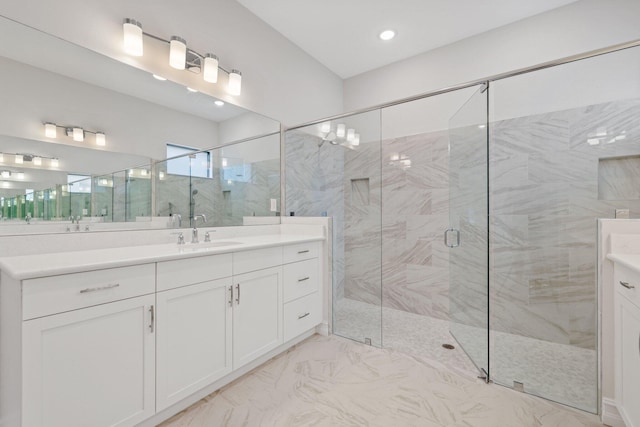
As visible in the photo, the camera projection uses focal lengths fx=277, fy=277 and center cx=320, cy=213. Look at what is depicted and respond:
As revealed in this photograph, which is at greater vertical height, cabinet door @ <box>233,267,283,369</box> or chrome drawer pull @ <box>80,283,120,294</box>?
chrome drawer pull @ <box>80,283,120,294</box>

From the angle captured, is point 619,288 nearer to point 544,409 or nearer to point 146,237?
point 544,409

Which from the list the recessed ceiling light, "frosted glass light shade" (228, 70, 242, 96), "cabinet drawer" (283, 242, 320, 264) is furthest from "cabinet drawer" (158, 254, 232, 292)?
the recessed ceiling light

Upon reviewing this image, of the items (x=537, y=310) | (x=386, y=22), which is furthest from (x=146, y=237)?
(x=537, y=310)

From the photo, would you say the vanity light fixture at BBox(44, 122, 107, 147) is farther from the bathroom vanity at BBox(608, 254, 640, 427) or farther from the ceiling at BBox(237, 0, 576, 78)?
the bathroom vanity at BBox(608, 254, 640, 427)

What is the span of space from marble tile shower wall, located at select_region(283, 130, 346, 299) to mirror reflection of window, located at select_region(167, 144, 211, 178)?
0.86 meters

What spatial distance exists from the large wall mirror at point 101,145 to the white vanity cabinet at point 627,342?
243cm

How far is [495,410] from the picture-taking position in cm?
152

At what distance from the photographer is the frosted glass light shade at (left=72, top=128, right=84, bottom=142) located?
1539 millimetres

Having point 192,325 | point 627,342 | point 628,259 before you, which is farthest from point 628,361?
point 192,325

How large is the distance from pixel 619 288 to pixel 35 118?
9.95 feet

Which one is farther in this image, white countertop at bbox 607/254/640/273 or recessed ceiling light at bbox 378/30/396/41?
recessed ceiling light at bbox 378/30/396/41

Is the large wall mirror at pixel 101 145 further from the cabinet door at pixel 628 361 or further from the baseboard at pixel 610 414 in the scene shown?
the baseboard at pixel 610 414

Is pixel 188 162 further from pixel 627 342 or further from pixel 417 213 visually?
pixel 627 342

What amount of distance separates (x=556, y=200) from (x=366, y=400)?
80.3 inches
